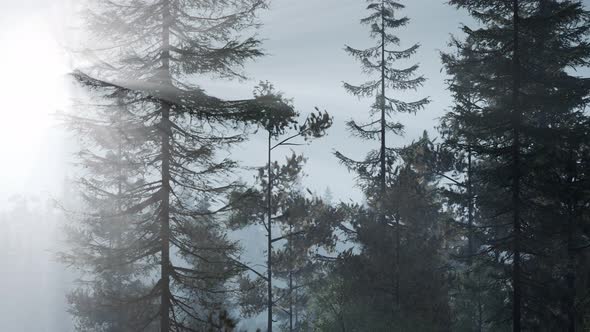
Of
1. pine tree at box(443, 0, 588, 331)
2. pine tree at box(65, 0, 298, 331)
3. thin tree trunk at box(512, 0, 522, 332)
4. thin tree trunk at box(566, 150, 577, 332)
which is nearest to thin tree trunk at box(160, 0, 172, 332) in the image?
pine tree at box(65, 0, 298, 331)

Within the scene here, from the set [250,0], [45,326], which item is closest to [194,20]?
[250,0]

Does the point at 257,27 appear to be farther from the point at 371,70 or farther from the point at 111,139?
the point at 371,70

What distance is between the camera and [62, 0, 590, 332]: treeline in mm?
10297

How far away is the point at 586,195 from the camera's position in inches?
568

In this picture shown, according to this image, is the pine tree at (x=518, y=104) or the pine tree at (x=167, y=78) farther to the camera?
the pine tree at (x=518, y=104)

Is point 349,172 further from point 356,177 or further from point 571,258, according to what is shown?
point 571,258

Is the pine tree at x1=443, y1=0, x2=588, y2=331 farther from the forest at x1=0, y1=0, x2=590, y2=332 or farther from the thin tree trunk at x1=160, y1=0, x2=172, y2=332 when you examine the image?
the thin tree trunk at x1=160, y1=0, x2=172, y2=332

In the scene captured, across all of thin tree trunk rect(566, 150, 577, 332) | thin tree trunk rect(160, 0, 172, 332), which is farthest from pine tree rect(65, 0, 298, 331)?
thin tree trunk rect(566, 150, 577, 332)

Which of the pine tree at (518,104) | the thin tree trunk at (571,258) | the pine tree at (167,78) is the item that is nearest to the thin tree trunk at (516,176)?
the pine tree at (518,104)

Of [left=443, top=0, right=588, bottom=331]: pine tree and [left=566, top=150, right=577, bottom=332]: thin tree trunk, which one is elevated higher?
[left=443, top=0, right=588, bottom=331]: pine tree

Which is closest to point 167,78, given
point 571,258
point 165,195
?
point 165,195

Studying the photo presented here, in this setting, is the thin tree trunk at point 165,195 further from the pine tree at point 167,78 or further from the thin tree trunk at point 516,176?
the thin tree trunk at point 516,176

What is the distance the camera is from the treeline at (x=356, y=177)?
33.8 ft

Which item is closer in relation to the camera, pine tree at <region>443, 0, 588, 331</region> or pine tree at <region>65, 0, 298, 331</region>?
pine tree at <region>65, 0, 298, 331</region>
